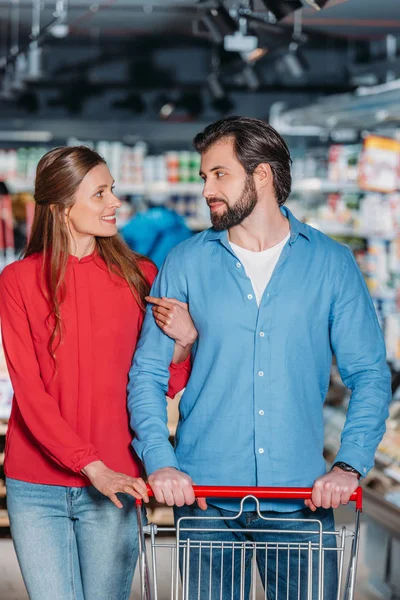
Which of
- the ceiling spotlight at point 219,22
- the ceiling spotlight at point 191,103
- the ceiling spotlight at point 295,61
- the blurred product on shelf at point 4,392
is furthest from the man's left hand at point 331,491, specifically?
the ceiling spotlight at point 191,103

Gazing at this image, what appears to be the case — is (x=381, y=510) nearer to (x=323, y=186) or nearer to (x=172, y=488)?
(x=172, y=488)

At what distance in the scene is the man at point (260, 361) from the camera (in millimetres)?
2486

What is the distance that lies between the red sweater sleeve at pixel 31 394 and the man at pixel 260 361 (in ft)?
0.63

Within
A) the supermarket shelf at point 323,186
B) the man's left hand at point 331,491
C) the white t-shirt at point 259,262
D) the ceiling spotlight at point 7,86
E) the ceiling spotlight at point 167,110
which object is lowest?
the man's left hand at point 331,491

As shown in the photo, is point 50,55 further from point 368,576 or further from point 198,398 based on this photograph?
point 198,398

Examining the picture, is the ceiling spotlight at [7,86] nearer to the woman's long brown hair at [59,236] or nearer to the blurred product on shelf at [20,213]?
the blurred product on shelf at [20,213]

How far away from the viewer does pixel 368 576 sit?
520 centimetres

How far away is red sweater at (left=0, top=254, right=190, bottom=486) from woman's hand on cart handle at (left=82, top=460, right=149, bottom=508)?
95 mm

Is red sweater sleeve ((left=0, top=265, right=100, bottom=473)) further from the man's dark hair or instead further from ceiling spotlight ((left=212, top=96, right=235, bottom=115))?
ceiling spotlight ((left=212, top=96, right=235, bottom=115))

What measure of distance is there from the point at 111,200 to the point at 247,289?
52cm

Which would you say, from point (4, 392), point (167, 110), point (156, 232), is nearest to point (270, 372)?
point (4, 392)

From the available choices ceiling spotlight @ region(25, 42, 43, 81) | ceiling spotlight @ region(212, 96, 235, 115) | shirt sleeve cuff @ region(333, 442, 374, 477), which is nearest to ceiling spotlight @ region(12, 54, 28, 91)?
ceiling spotlight @ region(25, 42, 43, 81)

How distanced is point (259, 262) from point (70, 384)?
62cm

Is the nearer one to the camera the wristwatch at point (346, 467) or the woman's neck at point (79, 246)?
the wristwatch at point (346, 467)
